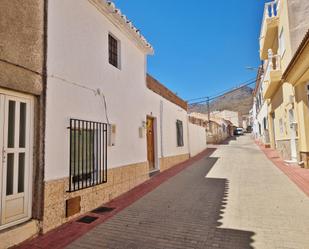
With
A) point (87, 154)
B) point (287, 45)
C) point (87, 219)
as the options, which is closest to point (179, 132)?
point (287, 45)

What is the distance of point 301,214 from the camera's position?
17.4 feet

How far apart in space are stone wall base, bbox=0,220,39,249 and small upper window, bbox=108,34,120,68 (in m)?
5.22

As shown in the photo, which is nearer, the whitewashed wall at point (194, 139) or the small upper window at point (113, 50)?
the small upper window at point (113, 50)

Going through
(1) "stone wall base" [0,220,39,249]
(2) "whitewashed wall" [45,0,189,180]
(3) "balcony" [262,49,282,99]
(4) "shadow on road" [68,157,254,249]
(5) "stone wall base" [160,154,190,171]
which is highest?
(3) "balcony" [262,49,282,99]

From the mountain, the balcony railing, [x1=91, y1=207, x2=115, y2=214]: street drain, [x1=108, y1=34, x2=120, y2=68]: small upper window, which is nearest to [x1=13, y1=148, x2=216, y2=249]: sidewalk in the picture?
[x1=91, y1=207, x2=115, y2=214]: street drain

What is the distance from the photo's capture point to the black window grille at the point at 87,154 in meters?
5.59

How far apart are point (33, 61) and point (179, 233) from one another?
443cm

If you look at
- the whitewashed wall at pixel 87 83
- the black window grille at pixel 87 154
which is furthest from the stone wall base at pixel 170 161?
the black window grille at pixel 87 154

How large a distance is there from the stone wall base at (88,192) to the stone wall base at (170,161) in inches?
119

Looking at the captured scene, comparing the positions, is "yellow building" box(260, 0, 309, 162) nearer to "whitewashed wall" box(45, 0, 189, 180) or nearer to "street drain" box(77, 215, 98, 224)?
"whitewashed wall" box(45, 0, 189, 180)

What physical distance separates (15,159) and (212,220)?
4.22 m

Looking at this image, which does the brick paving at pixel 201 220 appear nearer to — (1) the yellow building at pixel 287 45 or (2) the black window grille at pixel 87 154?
(2) the black window grille at pixel 87 154

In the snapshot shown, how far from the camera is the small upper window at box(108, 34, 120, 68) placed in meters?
7.70

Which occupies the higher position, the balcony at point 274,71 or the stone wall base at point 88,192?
the balcony at point 274,71
